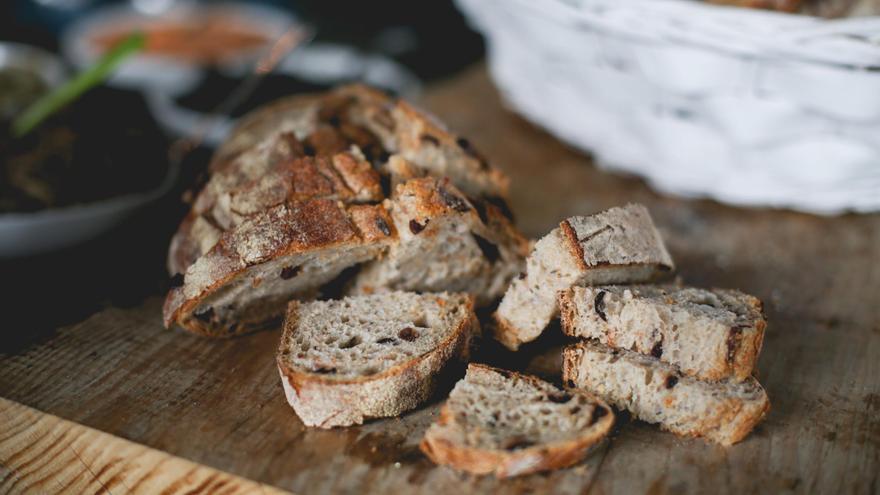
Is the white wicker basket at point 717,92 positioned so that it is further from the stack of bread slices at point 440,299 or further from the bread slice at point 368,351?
the bread slice at point 368,351

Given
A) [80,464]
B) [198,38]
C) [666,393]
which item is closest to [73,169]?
[80,464]

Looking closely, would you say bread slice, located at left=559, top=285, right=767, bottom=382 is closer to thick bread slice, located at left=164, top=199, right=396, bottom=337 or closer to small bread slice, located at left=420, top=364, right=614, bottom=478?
small bread slice, located at left=420, top=364, right=614, bottom=478

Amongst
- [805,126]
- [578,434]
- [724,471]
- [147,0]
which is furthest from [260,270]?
[147,0]

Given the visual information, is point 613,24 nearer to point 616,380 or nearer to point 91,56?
point 616,380

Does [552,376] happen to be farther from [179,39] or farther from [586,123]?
[179,39]

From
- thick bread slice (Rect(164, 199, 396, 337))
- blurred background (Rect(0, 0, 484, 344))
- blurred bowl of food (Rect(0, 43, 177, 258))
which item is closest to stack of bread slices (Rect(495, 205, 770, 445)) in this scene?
thick bread slice (Rect(164, 199, 396, 337))

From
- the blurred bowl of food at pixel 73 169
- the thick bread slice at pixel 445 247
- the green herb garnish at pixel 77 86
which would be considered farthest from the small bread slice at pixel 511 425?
the green herb garnish at pixel 77 86
